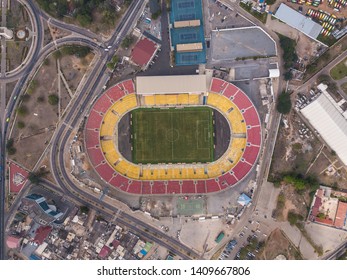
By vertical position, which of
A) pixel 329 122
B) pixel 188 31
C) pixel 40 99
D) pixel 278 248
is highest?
pixel 188 31

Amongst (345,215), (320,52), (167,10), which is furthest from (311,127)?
(167,10)

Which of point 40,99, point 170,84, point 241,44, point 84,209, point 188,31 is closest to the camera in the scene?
point 170,84

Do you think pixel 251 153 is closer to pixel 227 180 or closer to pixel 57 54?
pixel 227 180

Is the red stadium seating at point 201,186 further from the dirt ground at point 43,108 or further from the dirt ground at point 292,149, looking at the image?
the dirt ground at point 43,108

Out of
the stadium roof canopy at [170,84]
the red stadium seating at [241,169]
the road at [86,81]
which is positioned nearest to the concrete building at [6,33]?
the road at [86,81]

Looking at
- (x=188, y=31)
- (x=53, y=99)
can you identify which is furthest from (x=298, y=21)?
(x=53, y=99)

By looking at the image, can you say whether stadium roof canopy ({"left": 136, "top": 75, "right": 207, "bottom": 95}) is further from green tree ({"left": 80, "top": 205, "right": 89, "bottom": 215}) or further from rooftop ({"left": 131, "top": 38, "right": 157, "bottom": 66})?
green tree ({"left": 80, "top": 205, "right": 89, "bottom": 215})
